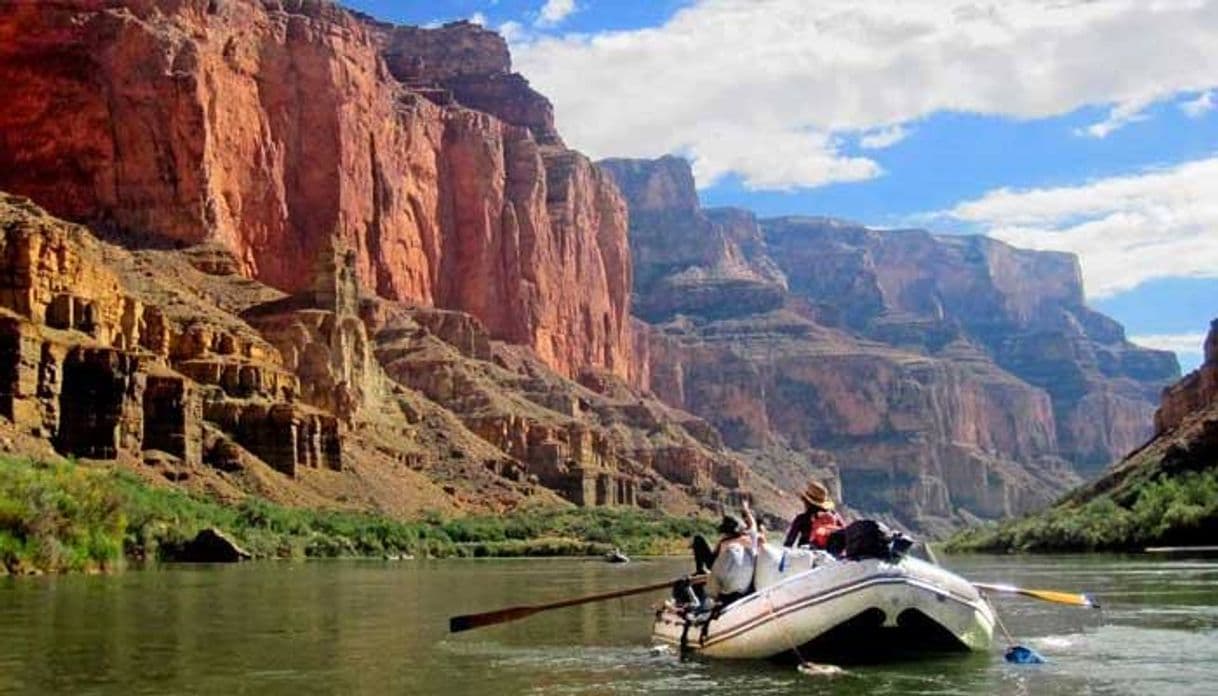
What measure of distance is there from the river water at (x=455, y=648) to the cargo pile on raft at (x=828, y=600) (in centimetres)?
49

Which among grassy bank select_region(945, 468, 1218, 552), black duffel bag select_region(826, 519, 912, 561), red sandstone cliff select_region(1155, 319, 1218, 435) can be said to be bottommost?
black duffel bag select_region(826, 519, 912, 561)

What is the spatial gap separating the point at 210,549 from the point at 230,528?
7.03 metres

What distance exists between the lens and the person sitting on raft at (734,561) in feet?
94.2

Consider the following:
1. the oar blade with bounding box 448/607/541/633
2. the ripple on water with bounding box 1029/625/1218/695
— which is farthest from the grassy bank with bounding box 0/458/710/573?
the ripple on water with bounding box 1029/625/1218/695

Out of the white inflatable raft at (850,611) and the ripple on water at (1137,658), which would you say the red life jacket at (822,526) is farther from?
the ripple on water at (1137,658)

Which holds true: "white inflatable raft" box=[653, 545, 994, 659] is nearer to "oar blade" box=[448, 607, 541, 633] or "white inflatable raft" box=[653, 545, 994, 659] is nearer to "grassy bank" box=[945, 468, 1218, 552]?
"oar blade" box=[448, 607, 541, 633]

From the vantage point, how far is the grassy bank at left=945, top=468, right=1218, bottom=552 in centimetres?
8331

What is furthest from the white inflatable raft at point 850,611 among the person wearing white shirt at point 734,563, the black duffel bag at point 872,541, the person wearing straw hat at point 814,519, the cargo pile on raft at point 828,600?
the person wearing straw hat at point 814,519

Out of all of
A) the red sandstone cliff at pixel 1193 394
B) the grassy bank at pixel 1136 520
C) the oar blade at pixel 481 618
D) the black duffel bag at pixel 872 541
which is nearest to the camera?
the black duffel bag at pixel 872 541

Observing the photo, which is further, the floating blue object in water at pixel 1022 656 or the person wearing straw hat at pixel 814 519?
the person wearing straw hat at pixel 814 519

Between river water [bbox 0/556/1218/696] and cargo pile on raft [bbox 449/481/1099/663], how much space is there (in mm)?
489

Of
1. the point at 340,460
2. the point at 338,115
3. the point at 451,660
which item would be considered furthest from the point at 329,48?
the point at 451,660

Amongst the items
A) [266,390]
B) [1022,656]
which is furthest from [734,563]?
[266,390]

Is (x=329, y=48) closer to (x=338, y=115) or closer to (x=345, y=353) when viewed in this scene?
(x=338, y=115)
